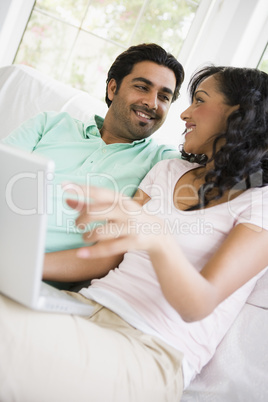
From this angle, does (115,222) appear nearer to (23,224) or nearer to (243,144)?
(23,224)

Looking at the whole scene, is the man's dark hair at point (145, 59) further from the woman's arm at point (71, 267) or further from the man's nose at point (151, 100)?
the woman's arm at point (71, 267)

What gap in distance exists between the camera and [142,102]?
1.53 metres

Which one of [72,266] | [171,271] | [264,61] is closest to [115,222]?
[171,271]

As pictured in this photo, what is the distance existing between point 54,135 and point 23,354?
3.18ft

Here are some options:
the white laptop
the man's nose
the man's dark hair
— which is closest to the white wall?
the man's dark hair

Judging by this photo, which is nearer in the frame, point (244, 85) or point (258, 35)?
point (244, 85)

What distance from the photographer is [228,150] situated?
1.09m

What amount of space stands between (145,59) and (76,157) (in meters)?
0.52

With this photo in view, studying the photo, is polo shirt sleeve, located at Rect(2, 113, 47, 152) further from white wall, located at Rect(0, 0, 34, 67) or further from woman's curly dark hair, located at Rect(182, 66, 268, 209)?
white wall, located at Rect(0, 0, 34, 67)

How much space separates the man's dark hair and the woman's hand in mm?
1006

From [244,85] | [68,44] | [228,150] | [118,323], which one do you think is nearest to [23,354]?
[118,323]

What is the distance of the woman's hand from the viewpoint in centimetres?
69

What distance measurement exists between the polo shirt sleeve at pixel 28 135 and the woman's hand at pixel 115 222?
873 millimetres

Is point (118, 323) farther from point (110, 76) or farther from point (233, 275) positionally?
point (110, 76)
